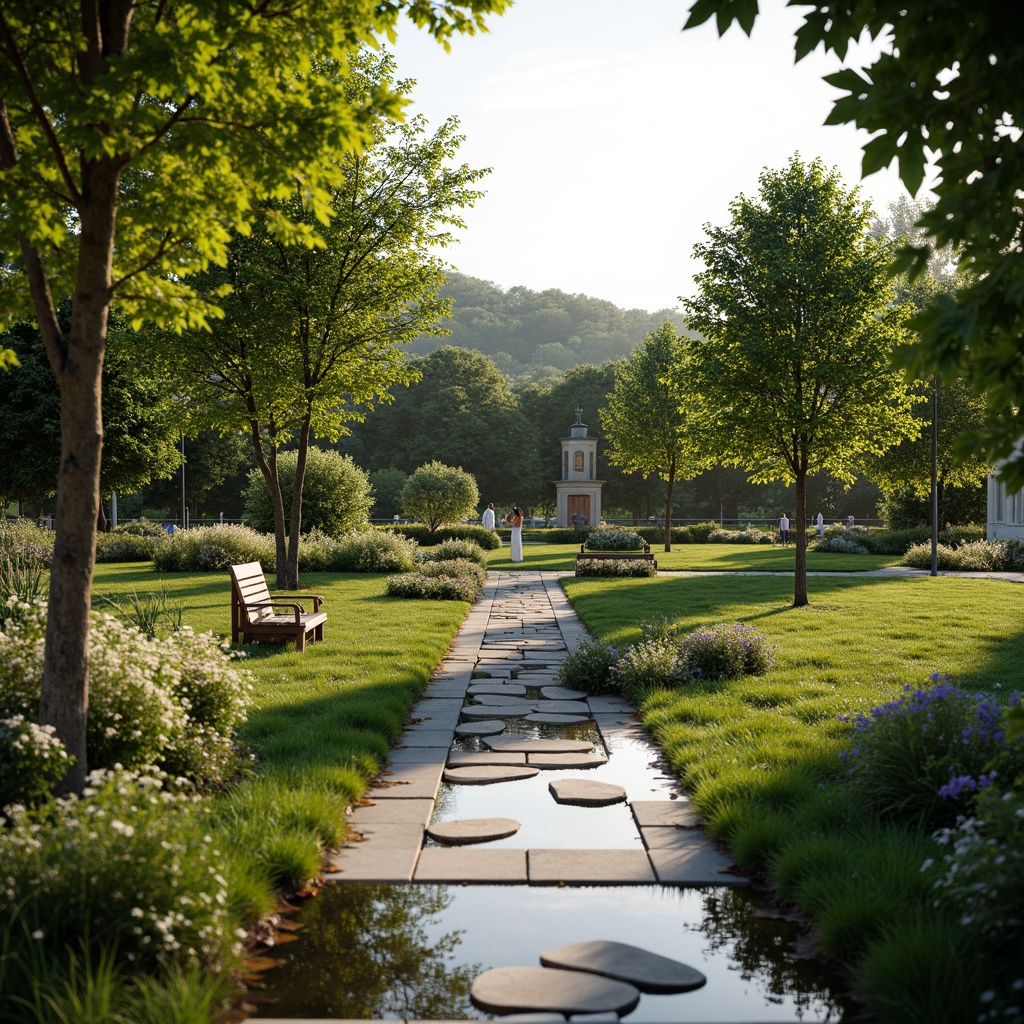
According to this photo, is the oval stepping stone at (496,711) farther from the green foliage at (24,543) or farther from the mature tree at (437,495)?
the mature tree at (437,495)

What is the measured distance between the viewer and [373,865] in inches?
186

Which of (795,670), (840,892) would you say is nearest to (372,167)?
(795,670)

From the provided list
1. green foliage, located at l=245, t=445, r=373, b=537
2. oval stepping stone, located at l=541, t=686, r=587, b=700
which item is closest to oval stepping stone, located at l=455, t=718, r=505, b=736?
oval stepping stone, located at l=541, t=686, r=587, b=700

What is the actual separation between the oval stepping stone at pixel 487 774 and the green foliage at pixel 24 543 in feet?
54.1

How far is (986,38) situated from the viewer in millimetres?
2846

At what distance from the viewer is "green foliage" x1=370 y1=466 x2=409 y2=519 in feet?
213

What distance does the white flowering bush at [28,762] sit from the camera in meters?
4.19

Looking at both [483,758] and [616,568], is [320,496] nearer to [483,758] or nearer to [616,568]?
[616,568]

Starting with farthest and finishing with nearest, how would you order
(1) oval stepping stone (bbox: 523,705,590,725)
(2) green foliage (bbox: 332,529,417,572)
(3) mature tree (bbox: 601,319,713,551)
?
(3) mature tree (bbox: 601,319,713,551), (2) green foliage (bbox: 332,529,417,572), (1) oval stepping stone (bbox: 523,705,590,725)

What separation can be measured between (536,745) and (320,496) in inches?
904

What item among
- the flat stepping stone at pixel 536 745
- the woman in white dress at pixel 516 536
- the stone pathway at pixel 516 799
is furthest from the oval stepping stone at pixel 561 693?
the woman in white dress at pixel 516 536

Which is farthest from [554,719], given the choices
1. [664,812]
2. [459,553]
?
[459,553]

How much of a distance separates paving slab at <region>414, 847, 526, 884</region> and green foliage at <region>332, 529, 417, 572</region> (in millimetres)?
19252

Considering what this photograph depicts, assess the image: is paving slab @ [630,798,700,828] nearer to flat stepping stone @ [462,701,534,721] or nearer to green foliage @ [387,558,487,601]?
flat stepping stone @ [462,701,534,721]
